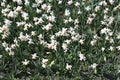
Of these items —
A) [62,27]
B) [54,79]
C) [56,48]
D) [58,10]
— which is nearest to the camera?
[54,79]

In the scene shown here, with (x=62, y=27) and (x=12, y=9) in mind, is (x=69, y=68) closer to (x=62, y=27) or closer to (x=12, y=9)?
(x=62, y=27)

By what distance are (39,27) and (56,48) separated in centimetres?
84

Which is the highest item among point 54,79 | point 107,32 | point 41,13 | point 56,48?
point 41,13

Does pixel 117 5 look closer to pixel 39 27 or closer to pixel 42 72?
pixel 39 27

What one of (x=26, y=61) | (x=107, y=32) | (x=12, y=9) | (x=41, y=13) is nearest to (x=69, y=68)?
(x=26, y=61)

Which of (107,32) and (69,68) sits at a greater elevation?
(107,32)

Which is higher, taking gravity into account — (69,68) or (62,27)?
(62,27)

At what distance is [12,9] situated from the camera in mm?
7523

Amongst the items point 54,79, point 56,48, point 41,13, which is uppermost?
point 41,13

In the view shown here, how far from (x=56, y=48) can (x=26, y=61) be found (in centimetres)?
64

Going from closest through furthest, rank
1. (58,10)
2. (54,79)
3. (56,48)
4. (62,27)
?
(54,79), (56,48), (62,27), (58,10)

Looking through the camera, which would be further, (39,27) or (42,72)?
(39,27)

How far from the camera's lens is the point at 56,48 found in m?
6.36

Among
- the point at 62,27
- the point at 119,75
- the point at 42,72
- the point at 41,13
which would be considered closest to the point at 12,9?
the point at 41,13
